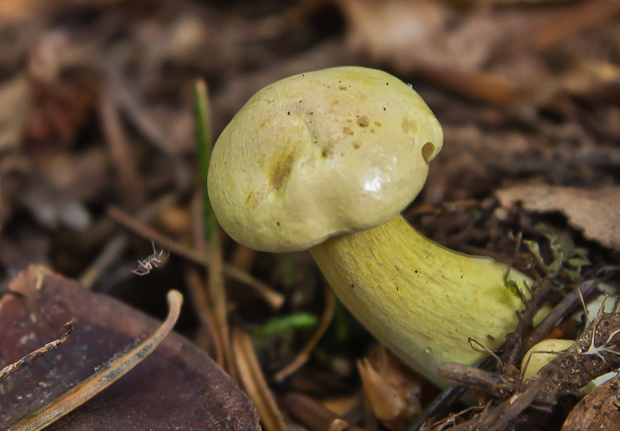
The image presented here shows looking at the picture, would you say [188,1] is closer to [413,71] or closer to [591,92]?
[413,71]

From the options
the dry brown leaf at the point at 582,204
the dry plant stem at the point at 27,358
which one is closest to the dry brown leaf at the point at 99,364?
the dry plant stem at the point at 27,358

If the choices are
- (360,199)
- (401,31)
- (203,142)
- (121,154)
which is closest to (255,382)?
(360,199)

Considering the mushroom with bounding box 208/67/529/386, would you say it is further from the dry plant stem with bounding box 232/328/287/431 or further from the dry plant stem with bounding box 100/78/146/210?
the dry plant stem with bounding box 100/78/146/210

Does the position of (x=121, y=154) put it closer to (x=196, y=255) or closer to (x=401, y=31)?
(x=196, y=255)

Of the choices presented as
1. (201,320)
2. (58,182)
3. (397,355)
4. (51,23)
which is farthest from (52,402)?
(51,23)

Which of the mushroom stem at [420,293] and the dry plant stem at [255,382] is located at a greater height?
the mushroom stem at [420,293]

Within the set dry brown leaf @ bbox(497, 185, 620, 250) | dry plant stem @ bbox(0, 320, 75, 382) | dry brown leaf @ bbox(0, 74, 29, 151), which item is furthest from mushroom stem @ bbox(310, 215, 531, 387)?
dry brown leaf @ bbox(0, 74, 29, 151)

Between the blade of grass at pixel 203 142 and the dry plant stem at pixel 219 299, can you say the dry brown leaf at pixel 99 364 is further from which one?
the blade of grass at pixel 203 142
